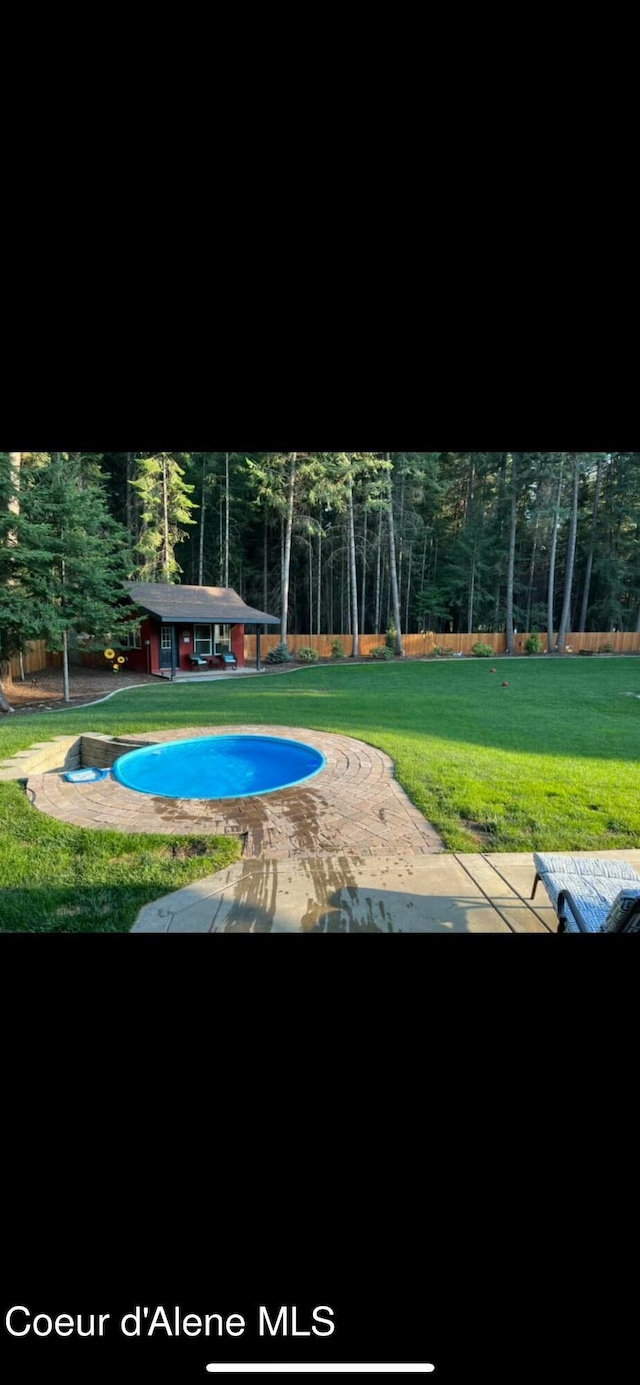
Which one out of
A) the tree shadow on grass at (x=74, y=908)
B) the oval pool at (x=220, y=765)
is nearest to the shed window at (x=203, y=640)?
the oval pool at (x=220, y=765)

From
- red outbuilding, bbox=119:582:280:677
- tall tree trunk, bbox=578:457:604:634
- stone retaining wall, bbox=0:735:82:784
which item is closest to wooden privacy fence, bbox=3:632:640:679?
red outbuilding, bbox=119:582:280:677

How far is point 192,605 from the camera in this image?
18984 mm

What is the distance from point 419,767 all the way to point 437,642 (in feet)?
62.8

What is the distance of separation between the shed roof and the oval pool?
9949mm

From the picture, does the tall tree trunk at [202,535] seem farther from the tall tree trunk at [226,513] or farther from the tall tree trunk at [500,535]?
the tall tree trunk at [500,535]

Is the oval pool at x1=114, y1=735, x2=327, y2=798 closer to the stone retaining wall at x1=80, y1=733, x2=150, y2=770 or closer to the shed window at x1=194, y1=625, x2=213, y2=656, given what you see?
the stone retaining wall at x1=80, y1=733, x2=150, y2=770

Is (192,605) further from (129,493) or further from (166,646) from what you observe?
(129,493)

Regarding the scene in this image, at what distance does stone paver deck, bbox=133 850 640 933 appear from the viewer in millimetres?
3027

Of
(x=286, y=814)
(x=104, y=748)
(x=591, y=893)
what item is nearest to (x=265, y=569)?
(x=104, y=748)

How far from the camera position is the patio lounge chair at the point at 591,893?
8.14 ft
